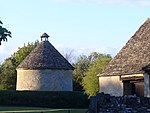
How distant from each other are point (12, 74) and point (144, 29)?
48.4 m

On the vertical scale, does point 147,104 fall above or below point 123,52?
below

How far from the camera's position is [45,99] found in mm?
57812

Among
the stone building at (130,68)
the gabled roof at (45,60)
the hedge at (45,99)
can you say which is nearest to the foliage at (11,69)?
the gabled roof at (45,60)

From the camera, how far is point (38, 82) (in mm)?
62969

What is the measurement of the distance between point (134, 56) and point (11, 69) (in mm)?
52158

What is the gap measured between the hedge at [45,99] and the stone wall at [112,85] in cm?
1996

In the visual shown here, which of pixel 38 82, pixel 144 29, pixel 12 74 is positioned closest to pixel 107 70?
pixel 144 29

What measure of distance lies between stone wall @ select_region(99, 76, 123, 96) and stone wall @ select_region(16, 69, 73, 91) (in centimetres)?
2506

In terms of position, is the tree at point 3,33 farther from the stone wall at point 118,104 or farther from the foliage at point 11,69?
the foliage at point 11,69

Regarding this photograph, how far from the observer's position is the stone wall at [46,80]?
6259cm

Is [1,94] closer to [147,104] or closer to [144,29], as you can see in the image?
[144,29]

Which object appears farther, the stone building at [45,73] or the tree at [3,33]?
the stone building at [45,73]

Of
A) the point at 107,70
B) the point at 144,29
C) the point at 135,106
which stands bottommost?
the point at 135,106

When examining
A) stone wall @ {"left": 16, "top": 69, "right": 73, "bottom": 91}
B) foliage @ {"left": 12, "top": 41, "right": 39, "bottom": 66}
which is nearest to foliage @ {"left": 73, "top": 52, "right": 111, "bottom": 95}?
stone wall @ {"left": 16, "top": 69, "right": 73, "bottom": 91}
